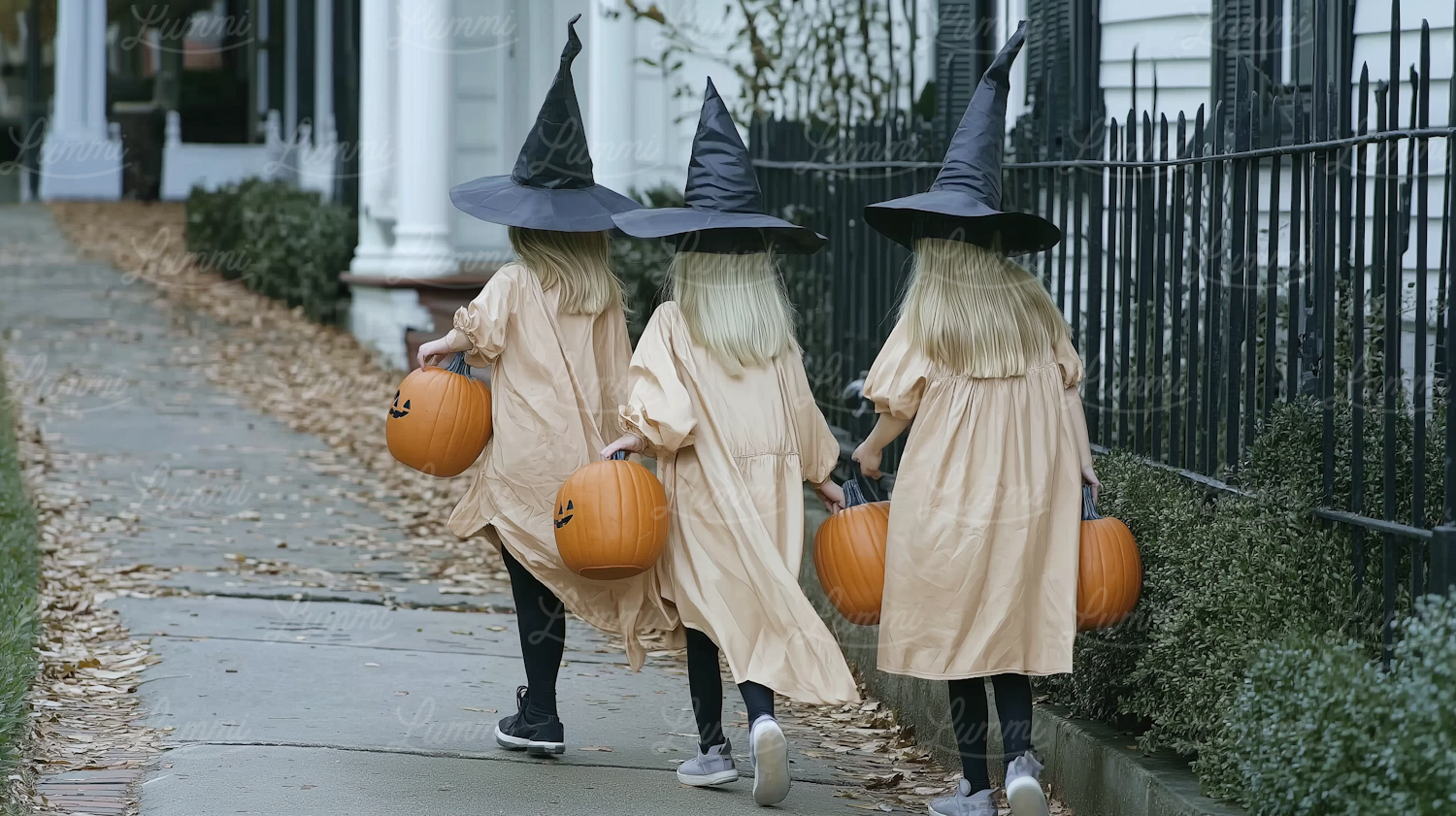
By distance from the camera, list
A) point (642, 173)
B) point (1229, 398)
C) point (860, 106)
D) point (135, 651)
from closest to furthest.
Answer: point (1229, 398) → point (135, 651) → point (860, 106) → point (642, 173)

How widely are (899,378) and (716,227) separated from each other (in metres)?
0.67

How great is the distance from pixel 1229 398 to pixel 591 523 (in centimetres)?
167

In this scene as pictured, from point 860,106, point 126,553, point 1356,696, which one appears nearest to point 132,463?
point 126,553

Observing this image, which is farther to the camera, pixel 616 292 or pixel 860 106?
pixel 860 106

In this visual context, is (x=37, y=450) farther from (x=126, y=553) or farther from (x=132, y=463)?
(x=126, y=553)

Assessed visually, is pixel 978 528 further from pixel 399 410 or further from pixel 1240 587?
pixel 399 410

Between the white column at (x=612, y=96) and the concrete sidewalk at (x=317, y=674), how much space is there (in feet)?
9.94

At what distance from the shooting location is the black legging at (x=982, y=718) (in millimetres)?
4191

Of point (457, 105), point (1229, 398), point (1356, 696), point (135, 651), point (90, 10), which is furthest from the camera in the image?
point (90, 10)

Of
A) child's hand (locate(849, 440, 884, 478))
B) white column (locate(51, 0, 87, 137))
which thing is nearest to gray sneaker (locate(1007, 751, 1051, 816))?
child's hand (locate(849, 440, 884, 478))

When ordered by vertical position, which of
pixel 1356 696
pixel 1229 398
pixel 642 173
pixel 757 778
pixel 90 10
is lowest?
pixel 757 778

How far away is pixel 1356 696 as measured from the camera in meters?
3.11

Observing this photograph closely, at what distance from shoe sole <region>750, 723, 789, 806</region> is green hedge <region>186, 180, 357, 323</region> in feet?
34.1

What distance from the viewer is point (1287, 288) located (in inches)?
180
